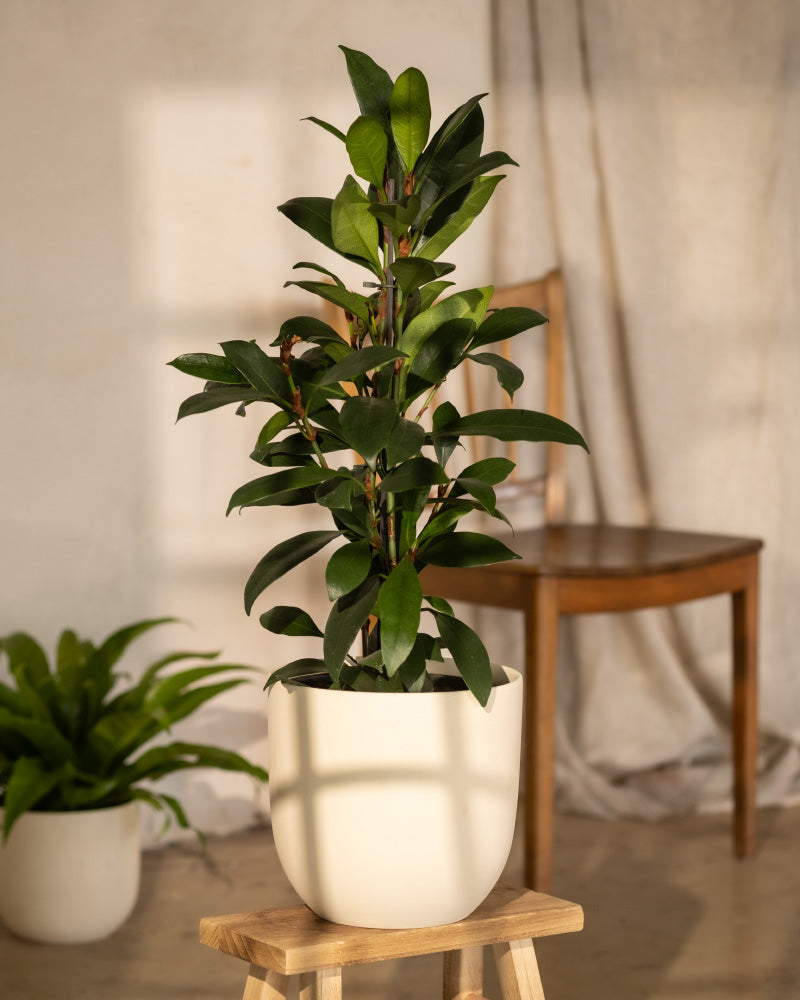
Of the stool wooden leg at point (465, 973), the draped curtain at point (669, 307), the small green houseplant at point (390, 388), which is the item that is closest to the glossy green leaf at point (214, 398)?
the small green houseplant at point (390, 388)

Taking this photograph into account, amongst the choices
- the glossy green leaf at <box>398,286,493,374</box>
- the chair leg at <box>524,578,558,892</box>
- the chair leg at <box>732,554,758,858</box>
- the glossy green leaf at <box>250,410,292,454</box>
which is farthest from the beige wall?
the glossy green leaf at <box>398,286,493,374</box>

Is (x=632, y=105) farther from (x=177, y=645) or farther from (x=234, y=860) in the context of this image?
(x=234, y=860)

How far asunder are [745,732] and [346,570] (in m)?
1.29

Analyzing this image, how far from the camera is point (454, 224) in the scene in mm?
1008

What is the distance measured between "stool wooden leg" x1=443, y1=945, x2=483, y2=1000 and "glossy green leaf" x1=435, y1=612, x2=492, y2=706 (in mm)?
286

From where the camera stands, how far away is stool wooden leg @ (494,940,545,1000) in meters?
1.01

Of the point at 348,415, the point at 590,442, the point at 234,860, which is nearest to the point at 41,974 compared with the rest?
the point at 234,860

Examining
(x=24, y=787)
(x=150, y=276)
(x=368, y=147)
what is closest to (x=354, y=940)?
(x=368, y=147)

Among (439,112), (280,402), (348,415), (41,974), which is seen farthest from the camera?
(439,112)

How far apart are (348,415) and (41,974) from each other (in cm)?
104

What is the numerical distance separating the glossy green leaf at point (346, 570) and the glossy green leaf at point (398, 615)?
0.08 feet

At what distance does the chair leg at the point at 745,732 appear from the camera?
205cm

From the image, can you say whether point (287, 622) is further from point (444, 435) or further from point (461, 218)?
point (461, 218)

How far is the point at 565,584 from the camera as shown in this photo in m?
1.77
